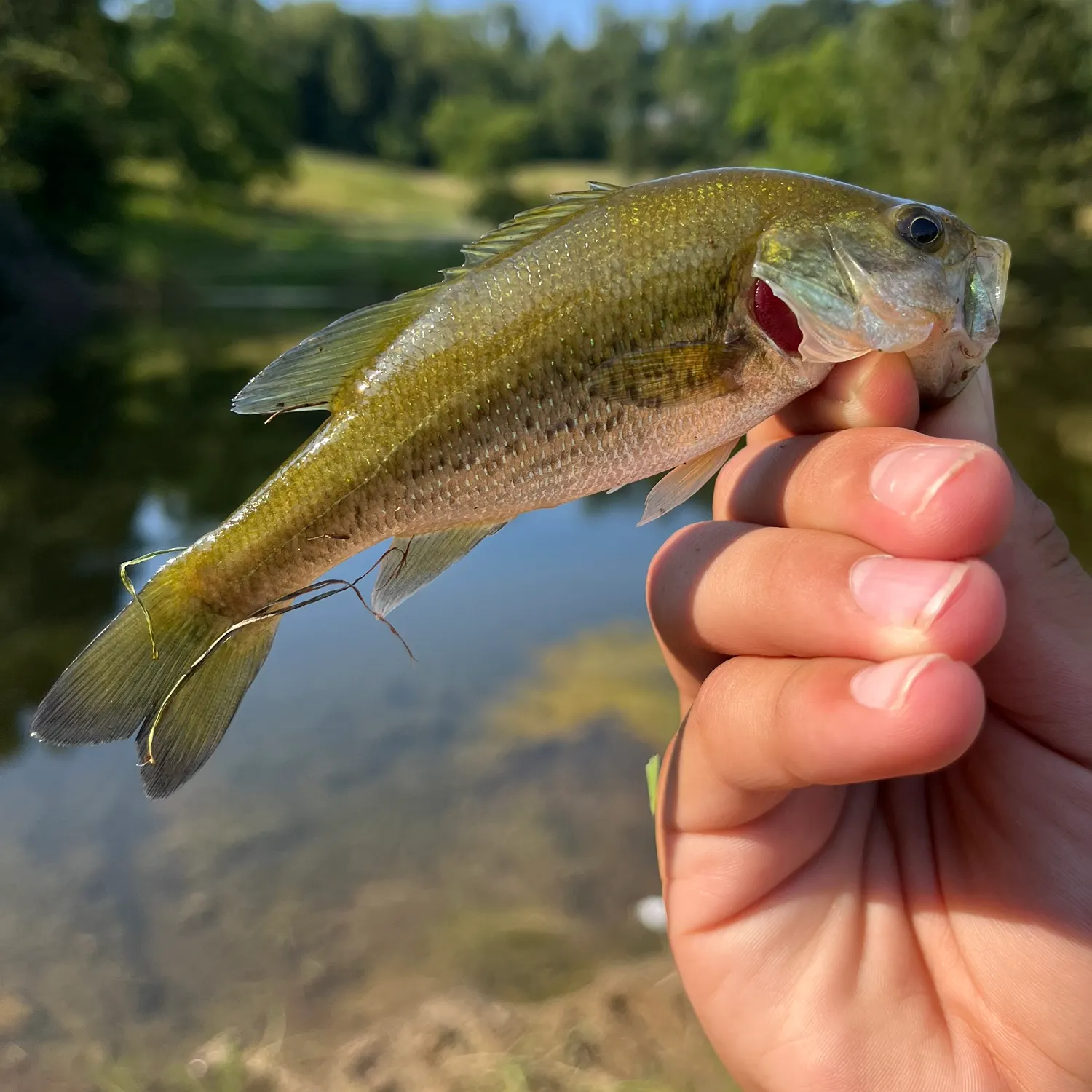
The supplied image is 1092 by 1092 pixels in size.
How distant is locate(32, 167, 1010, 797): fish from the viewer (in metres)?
2.03

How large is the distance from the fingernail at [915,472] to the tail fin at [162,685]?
1.41 m

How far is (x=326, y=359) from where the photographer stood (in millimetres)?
2076

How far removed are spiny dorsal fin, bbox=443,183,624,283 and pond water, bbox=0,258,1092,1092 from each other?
3.83 metres

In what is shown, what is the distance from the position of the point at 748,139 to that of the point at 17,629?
290 ft

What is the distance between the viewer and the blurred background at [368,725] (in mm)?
4629

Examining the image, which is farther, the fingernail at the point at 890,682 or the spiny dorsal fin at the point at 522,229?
the spiny dorsal fin at the point at 522,229

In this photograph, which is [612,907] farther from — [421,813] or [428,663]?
[428,663]

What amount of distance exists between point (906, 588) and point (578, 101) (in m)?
120

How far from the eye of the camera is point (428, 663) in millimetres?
8078

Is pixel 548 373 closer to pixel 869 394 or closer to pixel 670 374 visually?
pixel 670 374

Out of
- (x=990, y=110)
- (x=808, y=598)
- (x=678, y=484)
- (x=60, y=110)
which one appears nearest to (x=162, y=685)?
(x=678, y=484)

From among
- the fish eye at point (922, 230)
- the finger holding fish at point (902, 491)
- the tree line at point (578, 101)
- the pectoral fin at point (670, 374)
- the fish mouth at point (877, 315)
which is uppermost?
the fish eye at point (922, 230)

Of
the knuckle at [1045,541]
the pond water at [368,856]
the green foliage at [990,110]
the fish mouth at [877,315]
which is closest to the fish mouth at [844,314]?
the fish mouth at [877,315]

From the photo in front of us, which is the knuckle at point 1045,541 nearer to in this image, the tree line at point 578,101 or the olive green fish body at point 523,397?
the olive green fish body at point 523,397
